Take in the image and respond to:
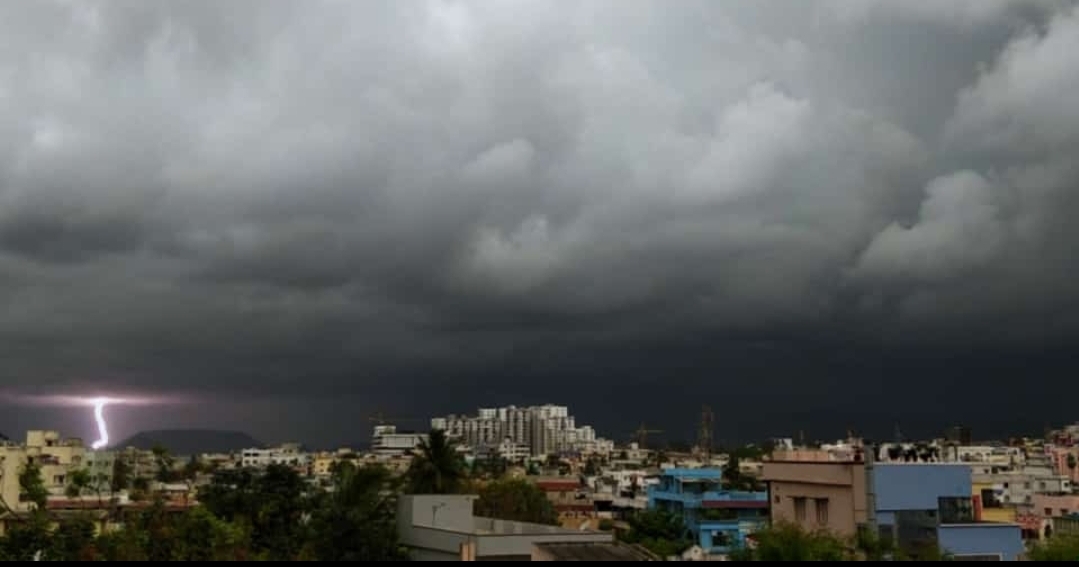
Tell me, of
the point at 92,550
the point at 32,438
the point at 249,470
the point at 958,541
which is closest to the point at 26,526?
the point at 92,550

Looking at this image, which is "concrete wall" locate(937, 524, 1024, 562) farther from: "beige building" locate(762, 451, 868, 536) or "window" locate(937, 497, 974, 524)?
"beige building" locate(762, 451, 868, 536)

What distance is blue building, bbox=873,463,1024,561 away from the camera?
3775 centimetres

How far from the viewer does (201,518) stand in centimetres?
3819

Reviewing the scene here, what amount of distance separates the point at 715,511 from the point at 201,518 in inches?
1559

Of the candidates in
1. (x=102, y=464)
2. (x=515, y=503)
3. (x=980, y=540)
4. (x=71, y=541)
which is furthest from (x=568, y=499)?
(x=71, y=541)

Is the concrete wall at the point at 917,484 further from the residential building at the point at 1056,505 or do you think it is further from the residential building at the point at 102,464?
the residential building at the point at 102,464

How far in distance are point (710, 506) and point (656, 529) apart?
4.57 meters

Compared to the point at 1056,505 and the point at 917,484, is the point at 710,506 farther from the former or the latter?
the point at 917,484

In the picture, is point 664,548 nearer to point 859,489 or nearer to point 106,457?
point 859,489

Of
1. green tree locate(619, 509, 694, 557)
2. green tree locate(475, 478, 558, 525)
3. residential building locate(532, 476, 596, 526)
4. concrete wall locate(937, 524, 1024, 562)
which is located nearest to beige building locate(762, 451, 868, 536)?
concrete wall locate(937, 524, 1024, 562)

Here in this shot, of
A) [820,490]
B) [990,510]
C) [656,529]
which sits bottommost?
[656,529]

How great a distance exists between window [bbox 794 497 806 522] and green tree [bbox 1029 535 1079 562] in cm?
899

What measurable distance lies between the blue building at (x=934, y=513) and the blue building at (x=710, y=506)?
22892mm

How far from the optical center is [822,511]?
41.4 meters
